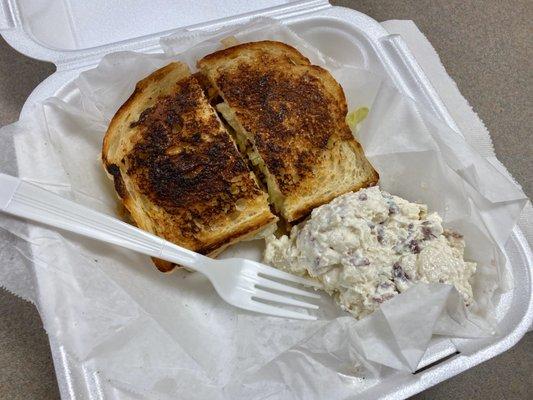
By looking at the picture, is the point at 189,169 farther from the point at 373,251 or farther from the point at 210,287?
the point at 373,251

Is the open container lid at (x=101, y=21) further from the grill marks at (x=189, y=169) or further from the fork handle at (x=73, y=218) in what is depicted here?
the fork handle at (x=73, y=218)

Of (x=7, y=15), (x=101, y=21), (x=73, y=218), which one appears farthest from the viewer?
(x=101, y=21)

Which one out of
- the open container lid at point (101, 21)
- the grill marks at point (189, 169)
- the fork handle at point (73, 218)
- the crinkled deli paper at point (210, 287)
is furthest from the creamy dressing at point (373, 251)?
the open container lid at point (101, 21)

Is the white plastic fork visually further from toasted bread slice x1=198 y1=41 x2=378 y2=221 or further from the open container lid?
the open container lid

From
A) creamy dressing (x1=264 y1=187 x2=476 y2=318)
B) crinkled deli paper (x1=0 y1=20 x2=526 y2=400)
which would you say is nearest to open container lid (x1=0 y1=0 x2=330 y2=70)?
crinkled deli paper (x1=0 y1=20 x2=526 y2=400)

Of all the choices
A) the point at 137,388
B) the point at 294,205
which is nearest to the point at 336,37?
the point at 294,205

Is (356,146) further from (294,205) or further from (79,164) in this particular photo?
(79,164)

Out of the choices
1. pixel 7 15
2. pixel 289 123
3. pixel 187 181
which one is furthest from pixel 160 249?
pixel 7 15
